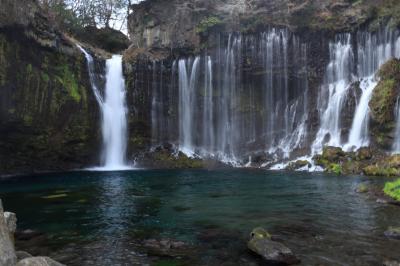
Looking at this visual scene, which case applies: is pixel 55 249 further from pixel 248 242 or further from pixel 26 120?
pixel 26 120

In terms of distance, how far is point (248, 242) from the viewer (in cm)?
1178

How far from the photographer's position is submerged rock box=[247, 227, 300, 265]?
10.4 m

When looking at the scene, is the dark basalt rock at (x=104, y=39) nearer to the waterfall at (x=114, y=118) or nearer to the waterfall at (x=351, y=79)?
the waterfall at (x=114, y=118)

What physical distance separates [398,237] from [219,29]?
139 ft

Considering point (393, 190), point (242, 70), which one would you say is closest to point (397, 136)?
point (393, 190)

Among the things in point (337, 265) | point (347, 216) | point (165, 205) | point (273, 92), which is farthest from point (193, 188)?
point (273, 92)

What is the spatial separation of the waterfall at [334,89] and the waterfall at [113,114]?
68.7 feet

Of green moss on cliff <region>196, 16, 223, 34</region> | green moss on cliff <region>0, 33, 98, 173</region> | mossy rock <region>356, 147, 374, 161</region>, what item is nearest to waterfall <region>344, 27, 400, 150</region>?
mossy rock <region>356, 147, 374, 161</region>

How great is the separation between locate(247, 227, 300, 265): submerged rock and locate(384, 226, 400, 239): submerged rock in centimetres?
387

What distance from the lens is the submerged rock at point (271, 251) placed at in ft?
34.0

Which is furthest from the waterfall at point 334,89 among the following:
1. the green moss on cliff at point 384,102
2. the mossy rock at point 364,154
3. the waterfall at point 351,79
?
the mossy rock at point 364,154

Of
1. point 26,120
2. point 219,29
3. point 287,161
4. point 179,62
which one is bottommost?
point 287,161

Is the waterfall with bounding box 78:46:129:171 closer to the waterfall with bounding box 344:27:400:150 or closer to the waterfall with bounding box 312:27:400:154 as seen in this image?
the waterfall with bounding box 312:27:400:154

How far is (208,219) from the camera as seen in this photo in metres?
15.9
